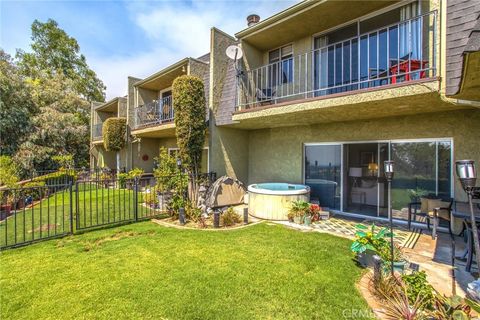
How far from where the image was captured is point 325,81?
28.8 feet

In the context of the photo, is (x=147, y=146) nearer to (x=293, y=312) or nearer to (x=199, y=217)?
(x=199, y=217)

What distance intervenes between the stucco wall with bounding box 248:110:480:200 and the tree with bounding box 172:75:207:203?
3.10 metres

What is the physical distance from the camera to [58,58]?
29.4 meters

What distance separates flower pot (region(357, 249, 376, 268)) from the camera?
15.3ft

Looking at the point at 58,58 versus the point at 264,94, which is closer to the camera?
the point at 264,94

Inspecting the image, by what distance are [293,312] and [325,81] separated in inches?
316

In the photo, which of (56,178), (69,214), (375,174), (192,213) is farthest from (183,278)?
(56,178)

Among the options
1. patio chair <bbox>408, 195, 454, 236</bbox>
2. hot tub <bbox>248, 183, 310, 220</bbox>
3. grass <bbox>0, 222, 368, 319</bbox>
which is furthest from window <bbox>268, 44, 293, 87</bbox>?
grass <bbox>0, 222, 368, 319</bbox>

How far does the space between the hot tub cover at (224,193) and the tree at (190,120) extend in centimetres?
68

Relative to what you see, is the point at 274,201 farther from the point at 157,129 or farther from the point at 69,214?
the point at 157,129

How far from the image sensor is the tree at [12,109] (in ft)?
51.2

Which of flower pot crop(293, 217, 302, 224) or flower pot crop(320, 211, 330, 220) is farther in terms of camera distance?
flower pot crop(320, 211, 330, 220)

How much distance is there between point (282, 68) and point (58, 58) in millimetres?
33240

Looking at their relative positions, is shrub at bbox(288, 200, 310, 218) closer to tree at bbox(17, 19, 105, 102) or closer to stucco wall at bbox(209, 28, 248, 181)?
stucco wall at bbox(209, 28, 248, 181)
